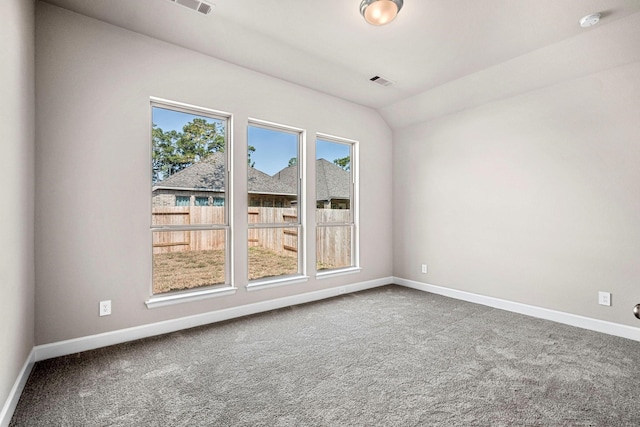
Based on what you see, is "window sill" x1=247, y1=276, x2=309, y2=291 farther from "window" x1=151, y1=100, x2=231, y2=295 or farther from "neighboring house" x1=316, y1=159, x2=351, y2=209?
"neighboring house" x1=316, y1=159, x2=351, y2=209

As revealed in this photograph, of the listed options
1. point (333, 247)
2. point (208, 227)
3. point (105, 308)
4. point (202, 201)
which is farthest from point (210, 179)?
point (333, 247)

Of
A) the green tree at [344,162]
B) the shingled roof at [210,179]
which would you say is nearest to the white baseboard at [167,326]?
the shingled roof at [210,179]

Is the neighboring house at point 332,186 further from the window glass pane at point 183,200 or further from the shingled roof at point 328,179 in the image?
the window glass pane at point 183,200

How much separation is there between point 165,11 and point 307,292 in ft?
11.2

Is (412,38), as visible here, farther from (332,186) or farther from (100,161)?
(100,161)

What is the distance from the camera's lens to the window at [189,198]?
3094 millimetres

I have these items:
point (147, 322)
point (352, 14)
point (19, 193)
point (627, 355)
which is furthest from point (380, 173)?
point (19, 193)

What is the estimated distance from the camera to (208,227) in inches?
132

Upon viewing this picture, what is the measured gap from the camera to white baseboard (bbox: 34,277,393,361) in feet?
8.18

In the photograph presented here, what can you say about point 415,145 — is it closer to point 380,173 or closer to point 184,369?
point 380,173

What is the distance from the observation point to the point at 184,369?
2.31 metres

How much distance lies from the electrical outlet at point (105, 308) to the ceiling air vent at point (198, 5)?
2665mm

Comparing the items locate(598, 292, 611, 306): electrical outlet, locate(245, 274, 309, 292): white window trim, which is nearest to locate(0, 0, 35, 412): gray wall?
locate(245, 274, 309, 292): white window trim

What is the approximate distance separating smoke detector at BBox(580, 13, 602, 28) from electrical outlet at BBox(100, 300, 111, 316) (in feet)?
16.0
